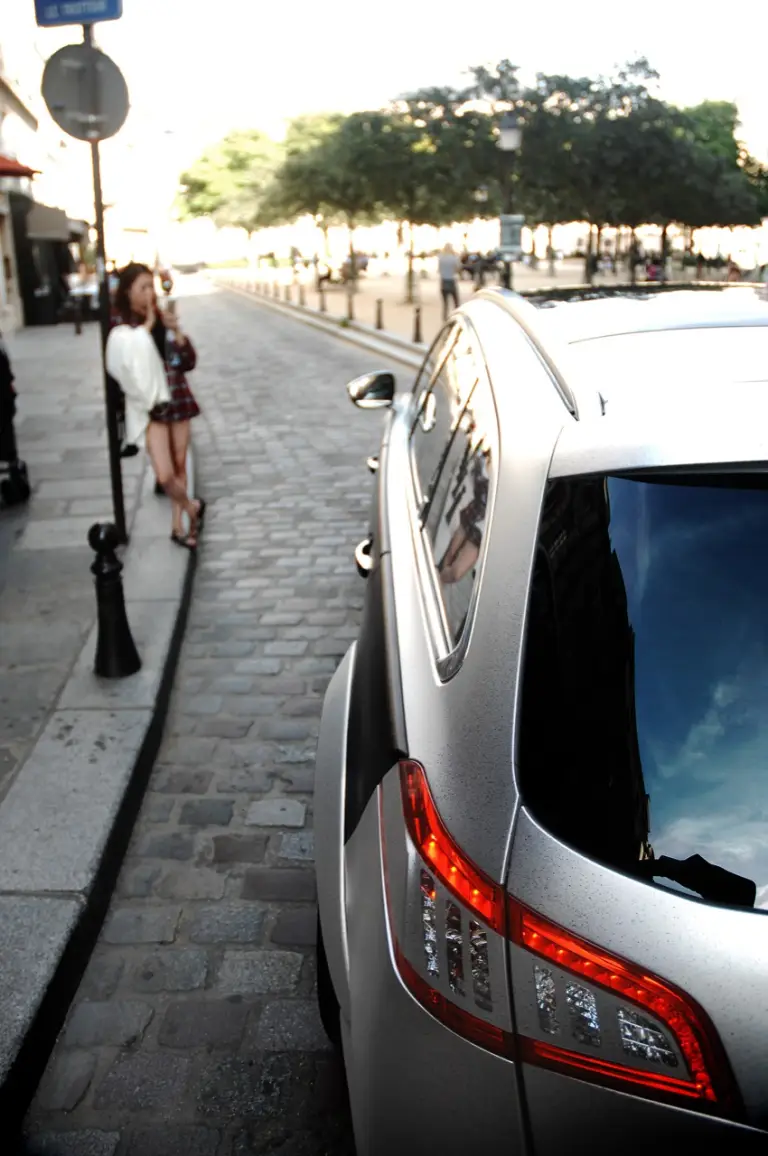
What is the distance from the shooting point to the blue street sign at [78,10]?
18.9 ft

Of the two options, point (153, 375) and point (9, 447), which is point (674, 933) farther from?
point (9, 447)

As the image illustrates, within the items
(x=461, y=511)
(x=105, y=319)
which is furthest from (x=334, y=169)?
(x=461, y=511)

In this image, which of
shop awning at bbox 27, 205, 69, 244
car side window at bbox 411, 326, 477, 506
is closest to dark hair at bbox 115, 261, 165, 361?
car side window at bbox 411, 326, 477, 506

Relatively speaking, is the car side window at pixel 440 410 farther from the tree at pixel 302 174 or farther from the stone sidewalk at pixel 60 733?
the tree at pixel 302 174

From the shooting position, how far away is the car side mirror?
5.21 meters

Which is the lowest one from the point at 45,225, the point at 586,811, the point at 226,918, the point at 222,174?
the point at 226,918

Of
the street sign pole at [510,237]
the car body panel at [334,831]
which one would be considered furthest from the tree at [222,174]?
the car body panel at [334,831]

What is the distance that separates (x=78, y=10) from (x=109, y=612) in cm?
339

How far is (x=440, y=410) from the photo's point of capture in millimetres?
3648

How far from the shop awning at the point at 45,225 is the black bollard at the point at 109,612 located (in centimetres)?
2341

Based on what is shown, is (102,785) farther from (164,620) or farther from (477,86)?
(477,86)

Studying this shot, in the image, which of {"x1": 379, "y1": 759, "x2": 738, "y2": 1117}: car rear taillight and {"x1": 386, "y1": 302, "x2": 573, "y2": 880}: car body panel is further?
{"x1": 386, "y1": 302, "x2": 573, "y2": 880}: car body panel

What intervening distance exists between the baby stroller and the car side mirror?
131 inches

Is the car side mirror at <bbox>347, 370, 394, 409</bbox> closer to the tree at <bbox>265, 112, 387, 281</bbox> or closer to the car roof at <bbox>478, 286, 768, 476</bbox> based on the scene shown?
the car roof at <bbox>478, 286, 768, 476</bbox>
